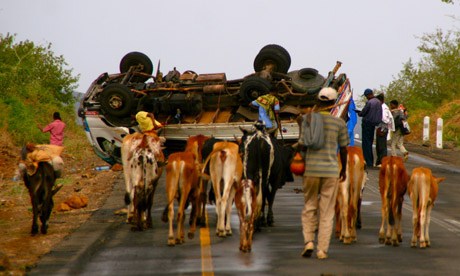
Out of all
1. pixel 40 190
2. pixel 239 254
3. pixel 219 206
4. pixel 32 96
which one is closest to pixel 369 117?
pixel 40 190

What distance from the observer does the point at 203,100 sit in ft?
88.6

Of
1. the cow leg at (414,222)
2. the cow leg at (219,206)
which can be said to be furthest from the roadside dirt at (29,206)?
the cow leg at (414,222)

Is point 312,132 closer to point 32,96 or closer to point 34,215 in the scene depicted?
point 34,215

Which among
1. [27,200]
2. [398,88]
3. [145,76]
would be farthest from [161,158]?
[398,88]

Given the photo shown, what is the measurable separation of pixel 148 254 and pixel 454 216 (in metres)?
6.80

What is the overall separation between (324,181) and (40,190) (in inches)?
210

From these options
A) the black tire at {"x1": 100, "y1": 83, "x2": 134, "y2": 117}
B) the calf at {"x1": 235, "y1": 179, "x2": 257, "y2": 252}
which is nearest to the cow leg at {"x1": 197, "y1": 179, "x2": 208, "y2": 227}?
the calf at {"x1": 235, "y1": 179, "x2": 257, "y2": 252}

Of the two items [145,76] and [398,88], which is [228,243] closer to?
[145,76]

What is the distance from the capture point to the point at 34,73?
6272 cm

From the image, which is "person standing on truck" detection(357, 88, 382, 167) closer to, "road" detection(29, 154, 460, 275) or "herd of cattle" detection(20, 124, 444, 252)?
"road" detection(29, 154, 460, 275)

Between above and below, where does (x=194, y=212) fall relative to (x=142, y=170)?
below

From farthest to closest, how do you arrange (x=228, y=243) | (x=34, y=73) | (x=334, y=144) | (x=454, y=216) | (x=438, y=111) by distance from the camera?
(x=34, y=73) < (x=438, y=111) < (x=454, y=216) < (x=228, y=243) < (x=334, y=144)

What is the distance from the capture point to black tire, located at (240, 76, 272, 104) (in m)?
25.4

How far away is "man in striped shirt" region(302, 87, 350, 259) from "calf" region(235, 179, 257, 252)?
83cm
